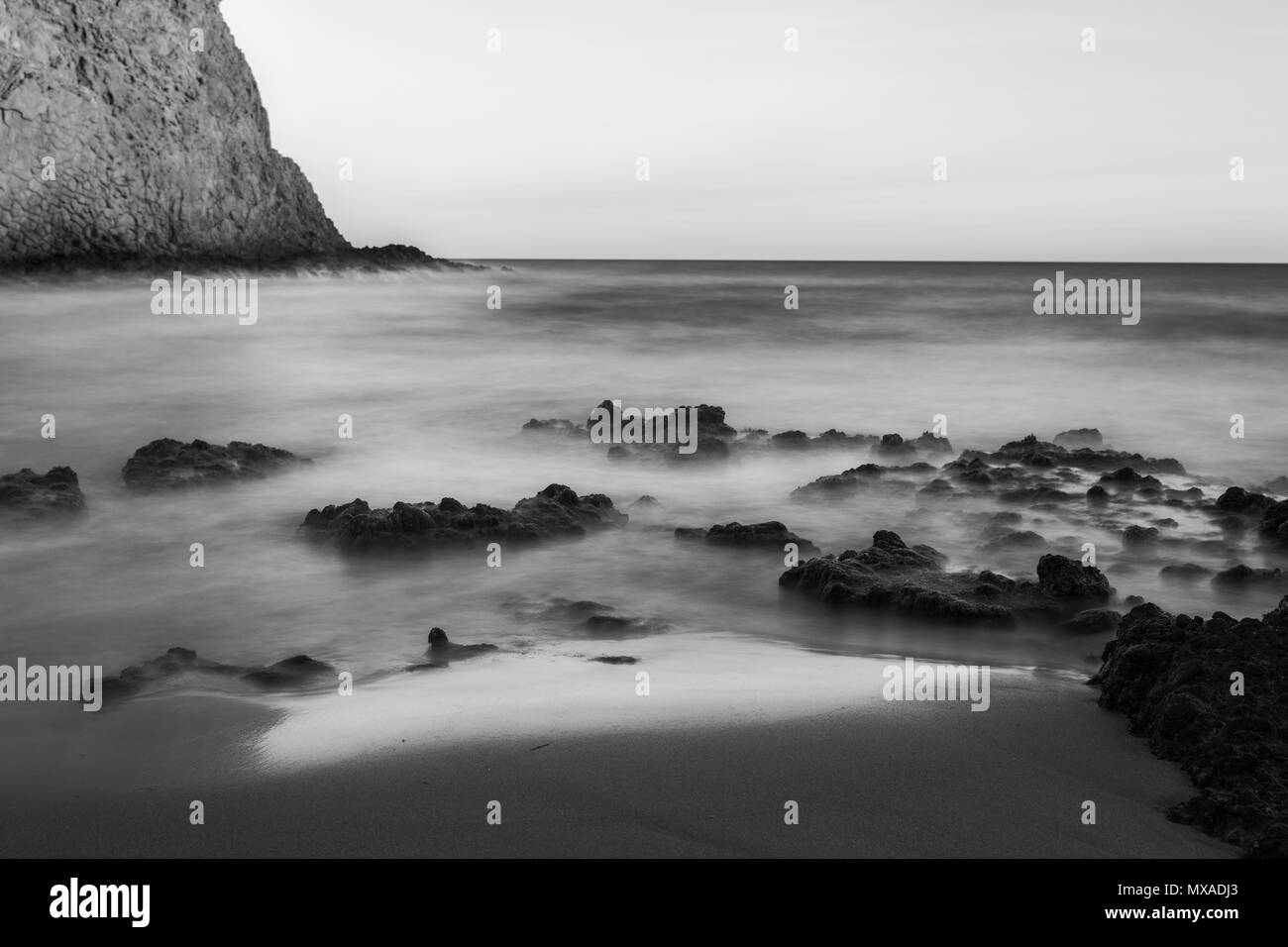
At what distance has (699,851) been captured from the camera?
3.21 metres

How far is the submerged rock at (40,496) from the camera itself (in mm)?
7406

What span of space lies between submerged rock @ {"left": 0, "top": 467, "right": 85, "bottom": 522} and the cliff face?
20423 mm

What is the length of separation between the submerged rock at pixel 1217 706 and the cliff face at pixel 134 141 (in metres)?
26.9

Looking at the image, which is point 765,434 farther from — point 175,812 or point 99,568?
point 175,812

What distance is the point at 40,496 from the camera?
7594 mm

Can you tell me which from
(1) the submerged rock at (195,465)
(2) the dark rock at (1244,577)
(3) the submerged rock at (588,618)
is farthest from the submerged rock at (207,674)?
(2) the dark rock at (1244,577)

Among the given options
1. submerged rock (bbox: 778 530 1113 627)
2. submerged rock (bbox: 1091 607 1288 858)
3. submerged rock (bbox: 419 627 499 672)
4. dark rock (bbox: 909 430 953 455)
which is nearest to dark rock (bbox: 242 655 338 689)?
submerged rock (bbox: 419 627 499 672)

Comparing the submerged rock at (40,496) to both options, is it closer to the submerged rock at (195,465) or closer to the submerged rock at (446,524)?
the submerged rock at (195,465)

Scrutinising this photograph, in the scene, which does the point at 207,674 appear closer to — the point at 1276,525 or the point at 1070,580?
the point at 1070,580

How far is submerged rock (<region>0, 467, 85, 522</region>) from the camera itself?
7406mm

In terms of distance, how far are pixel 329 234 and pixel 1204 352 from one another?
32412mm

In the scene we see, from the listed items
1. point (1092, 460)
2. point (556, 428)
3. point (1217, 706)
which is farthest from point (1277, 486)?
point (556, 428)

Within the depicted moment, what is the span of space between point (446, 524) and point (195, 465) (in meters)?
2.79

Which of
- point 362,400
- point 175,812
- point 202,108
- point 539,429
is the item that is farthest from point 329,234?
point 175,812
